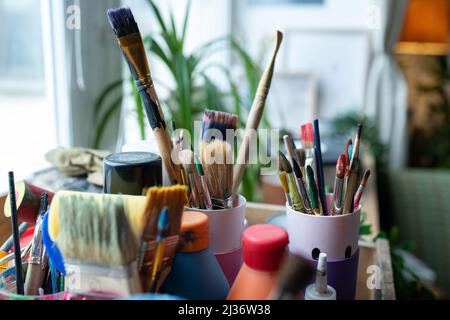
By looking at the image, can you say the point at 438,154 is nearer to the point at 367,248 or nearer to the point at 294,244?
the point at 367,248

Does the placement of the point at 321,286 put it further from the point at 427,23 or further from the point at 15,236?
the point at 427,23

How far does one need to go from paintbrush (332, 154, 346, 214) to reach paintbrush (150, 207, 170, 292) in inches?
6.5

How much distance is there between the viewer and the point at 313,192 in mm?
413

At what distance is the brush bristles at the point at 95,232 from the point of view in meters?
0.30

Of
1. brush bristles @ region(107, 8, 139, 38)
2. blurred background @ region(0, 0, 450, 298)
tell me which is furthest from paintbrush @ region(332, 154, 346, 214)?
blurred background @ region(0, 0, 450, 298)

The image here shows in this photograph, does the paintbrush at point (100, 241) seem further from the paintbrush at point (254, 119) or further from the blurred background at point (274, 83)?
the blurred background at point (274, 83)

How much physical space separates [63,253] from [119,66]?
631 mm

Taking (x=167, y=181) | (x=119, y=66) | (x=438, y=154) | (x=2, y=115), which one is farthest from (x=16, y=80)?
(x=438, y=154)

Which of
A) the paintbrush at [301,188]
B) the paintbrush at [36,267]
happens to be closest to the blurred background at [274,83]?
the paintbrush at [36,267]

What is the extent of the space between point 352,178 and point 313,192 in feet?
0.12

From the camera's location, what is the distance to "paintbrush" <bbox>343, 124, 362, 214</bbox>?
0.40 meters

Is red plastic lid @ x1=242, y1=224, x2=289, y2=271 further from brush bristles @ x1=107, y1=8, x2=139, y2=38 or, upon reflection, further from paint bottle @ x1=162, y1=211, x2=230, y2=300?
brush bristles @ x1=107, y1=8, x2=139, y2=38

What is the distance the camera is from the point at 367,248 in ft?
1.97

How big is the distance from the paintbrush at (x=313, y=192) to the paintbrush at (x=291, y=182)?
10mm
